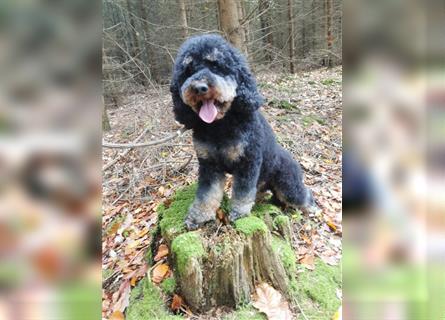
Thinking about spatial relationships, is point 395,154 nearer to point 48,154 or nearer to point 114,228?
point 48,154

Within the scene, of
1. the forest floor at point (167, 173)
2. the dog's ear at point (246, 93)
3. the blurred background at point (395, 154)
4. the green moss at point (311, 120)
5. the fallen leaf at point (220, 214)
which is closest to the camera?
the blurred background at point (395, 154)

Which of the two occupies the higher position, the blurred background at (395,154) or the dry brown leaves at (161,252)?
the blurred background at (395,154)

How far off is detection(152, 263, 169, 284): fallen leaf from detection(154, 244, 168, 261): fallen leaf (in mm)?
84

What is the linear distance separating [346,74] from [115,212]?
11.5ft

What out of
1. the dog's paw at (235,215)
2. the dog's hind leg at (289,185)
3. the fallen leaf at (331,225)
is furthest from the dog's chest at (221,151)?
the fallen leaf at (331,225)

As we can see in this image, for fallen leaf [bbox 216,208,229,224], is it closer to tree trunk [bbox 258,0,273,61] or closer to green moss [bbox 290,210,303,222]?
green moss [bbox 290,210,303,222]

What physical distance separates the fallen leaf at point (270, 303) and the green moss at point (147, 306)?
524mm

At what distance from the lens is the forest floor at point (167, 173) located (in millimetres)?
2965

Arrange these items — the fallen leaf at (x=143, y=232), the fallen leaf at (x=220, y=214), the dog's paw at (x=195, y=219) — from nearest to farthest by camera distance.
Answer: the dog's paw at (x=195, y=219) < the fallen leaf at (x=220, y=214) < the fallen leaf at (x=143, y=232)

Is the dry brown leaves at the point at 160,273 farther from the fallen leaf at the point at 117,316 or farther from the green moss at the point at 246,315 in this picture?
the green moss at the point at 246,315

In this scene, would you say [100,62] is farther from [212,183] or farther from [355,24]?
[212,183]

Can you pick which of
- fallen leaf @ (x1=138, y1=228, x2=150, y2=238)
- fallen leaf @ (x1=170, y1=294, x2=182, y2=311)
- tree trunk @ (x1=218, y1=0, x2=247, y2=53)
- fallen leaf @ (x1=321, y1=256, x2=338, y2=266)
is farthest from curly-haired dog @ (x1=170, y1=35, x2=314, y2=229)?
tree trunk @ (x1=218, y1=0, x2=247, y2=53)

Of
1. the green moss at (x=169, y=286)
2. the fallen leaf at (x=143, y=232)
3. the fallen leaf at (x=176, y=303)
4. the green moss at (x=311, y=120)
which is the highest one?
the green moss at (x=311, y=120)

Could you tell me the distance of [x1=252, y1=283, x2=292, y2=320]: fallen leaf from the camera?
2313 millimetres
